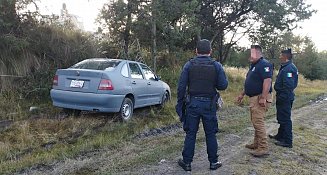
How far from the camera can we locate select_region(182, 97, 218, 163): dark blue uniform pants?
5.04 metres

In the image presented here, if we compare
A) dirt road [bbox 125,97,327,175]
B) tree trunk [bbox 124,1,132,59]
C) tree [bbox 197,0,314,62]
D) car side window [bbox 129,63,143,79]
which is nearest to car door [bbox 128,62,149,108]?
car side window [bbox 129,63,143,79]

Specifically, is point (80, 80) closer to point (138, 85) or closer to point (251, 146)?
point (138, 85)

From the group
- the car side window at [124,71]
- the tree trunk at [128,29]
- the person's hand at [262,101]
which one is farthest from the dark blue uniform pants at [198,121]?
the tree trunk at [128,29]

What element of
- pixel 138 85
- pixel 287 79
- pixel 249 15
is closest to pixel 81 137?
pixel 138 85

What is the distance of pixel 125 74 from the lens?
8.36 meters

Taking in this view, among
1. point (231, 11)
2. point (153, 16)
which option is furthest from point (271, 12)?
point (153, 16)

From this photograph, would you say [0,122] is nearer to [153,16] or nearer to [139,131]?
[139,131]

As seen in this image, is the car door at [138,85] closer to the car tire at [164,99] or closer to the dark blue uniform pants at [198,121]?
the car tire at [164,99]

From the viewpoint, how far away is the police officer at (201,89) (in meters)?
5.01

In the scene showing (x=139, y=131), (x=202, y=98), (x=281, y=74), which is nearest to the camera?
(x=202, y=98)

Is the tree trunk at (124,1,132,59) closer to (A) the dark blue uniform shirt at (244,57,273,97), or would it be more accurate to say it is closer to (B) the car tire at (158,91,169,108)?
(B) the car tire at (158,91,169,108)

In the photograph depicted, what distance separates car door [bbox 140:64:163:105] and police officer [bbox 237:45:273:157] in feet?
12.9

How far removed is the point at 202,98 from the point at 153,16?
816cm

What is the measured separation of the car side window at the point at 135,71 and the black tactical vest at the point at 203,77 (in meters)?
3.83
